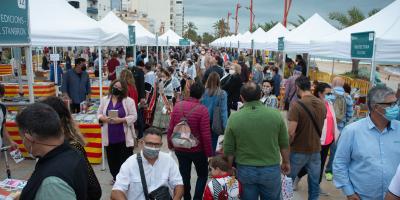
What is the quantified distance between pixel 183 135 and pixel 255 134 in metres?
1.04

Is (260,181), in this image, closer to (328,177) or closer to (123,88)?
(123,88)

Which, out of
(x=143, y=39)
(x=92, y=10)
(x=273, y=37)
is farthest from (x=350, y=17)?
(x=92, y=10)

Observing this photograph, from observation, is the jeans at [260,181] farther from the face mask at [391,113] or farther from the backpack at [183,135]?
the face mask at [391,113]

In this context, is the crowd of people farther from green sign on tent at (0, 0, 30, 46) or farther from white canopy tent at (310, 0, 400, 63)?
white canopy tent at (310, 0, 400, 63)

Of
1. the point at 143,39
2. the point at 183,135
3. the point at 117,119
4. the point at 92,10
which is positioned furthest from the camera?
the point at 92,10

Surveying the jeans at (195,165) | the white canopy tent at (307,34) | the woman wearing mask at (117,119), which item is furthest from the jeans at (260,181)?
the white canopy tent at (307,34)

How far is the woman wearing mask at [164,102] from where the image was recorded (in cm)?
804

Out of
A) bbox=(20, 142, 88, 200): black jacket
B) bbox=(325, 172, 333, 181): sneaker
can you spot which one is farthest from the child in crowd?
bbox=(325, 172, 333, 181): sneaker

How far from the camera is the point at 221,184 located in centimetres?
338

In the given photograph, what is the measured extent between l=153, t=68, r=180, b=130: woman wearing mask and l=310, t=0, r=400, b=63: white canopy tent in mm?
3749

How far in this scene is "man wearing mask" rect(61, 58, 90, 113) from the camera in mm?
7922

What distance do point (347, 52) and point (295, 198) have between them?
137 inches

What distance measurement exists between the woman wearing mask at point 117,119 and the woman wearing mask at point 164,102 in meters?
2.89

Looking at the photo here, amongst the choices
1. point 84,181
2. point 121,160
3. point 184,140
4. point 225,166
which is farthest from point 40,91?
point 84,181
